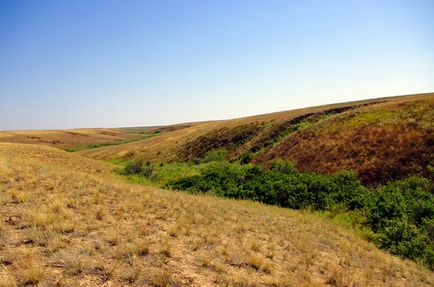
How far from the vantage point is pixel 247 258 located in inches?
331

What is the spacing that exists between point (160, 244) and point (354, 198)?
12365mm

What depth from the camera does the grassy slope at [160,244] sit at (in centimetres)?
670

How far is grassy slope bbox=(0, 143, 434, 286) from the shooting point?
22.0 feet

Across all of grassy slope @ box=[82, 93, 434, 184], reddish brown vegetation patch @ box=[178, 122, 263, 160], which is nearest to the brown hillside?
grassy slope @ box=[82, 93, 434, 184]

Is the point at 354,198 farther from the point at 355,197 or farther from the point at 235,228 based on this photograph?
the point at 235,228

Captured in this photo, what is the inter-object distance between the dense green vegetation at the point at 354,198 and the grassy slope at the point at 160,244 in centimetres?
127

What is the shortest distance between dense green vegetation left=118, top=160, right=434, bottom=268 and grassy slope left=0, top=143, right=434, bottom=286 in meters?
1.27

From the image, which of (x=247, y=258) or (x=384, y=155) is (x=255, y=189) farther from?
(x=247, y=258)

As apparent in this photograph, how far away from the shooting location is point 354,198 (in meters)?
17.3

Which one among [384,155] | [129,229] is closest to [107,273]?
[129,229]

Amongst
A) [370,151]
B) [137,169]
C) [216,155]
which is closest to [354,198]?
[370,151]

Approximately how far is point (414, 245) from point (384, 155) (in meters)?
11.6

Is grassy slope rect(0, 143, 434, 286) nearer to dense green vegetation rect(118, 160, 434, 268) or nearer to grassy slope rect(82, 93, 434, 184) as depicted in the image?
dense green vegetation rect(118, 160, 434, 268)

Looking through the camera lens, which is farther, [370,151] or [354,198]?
[370,151]
